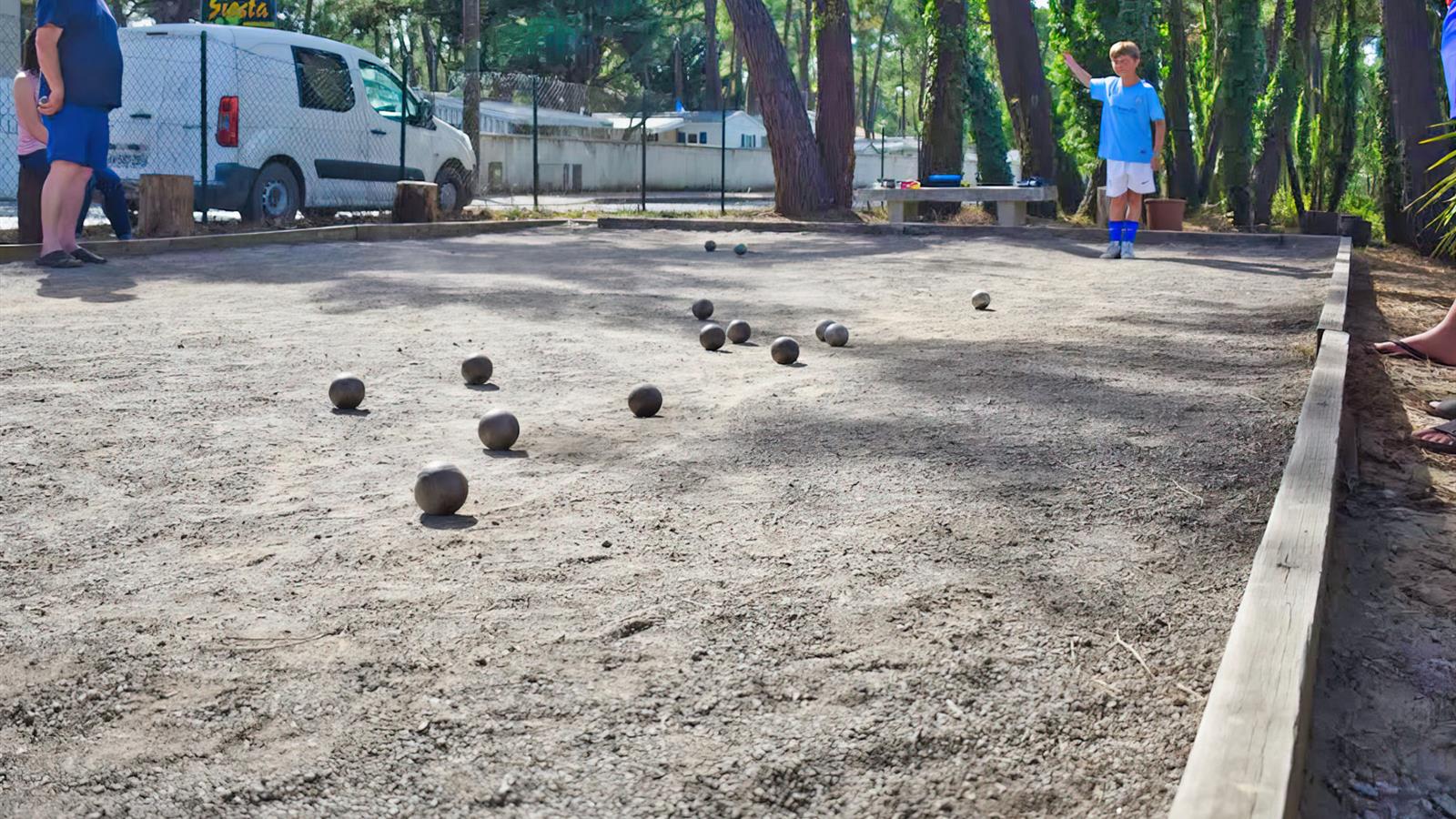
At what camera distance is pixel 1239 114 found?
67.3 ft

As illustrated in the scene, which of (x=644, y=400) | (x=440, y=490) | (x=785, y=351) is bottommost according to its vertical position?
(x=440, y=490)

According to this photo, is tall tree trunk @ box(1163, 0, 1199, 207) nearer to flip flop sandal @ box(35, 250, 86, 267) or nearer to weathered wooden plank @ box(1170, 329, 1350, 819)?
flip flop sandal @ box(35, 250, 86, 267)

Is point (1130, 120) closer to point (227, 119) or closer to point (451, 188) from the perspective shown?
point (227, 119)

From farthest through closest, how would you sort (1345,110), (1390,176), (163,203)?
(1345,110)
(1390,176)
(163,203)

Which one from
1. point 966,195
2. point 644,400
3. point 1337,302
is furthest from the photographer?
point 966,195

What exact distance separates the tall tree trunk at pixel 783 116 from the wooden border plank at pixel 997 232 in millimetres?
1552

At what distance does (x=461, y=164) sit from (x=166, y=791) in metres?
17.2

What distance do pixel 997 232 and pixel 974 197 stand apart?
113cm

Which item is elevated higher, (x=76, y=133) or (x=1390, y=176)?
(x=1390, y=176)

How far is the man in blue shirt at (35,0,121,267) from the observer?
31.1 feet

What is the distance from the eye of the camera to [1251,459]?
4.34 meters

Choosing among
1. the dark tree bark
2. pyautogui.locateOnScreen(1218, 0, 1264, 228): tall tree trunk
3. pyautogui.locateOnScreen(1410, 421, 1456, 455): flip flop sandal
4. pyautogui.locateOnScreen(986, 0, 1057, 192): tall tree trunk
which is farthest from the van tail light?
pyautogui.locateOnScreen(1218, 0, 1264, 228): tall tree trunk

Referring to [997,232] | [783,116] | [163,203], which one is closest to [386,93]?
[163,203]

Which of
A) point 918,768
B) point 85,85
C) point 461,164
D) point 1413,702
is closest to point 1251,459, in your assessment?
point 1413,702
